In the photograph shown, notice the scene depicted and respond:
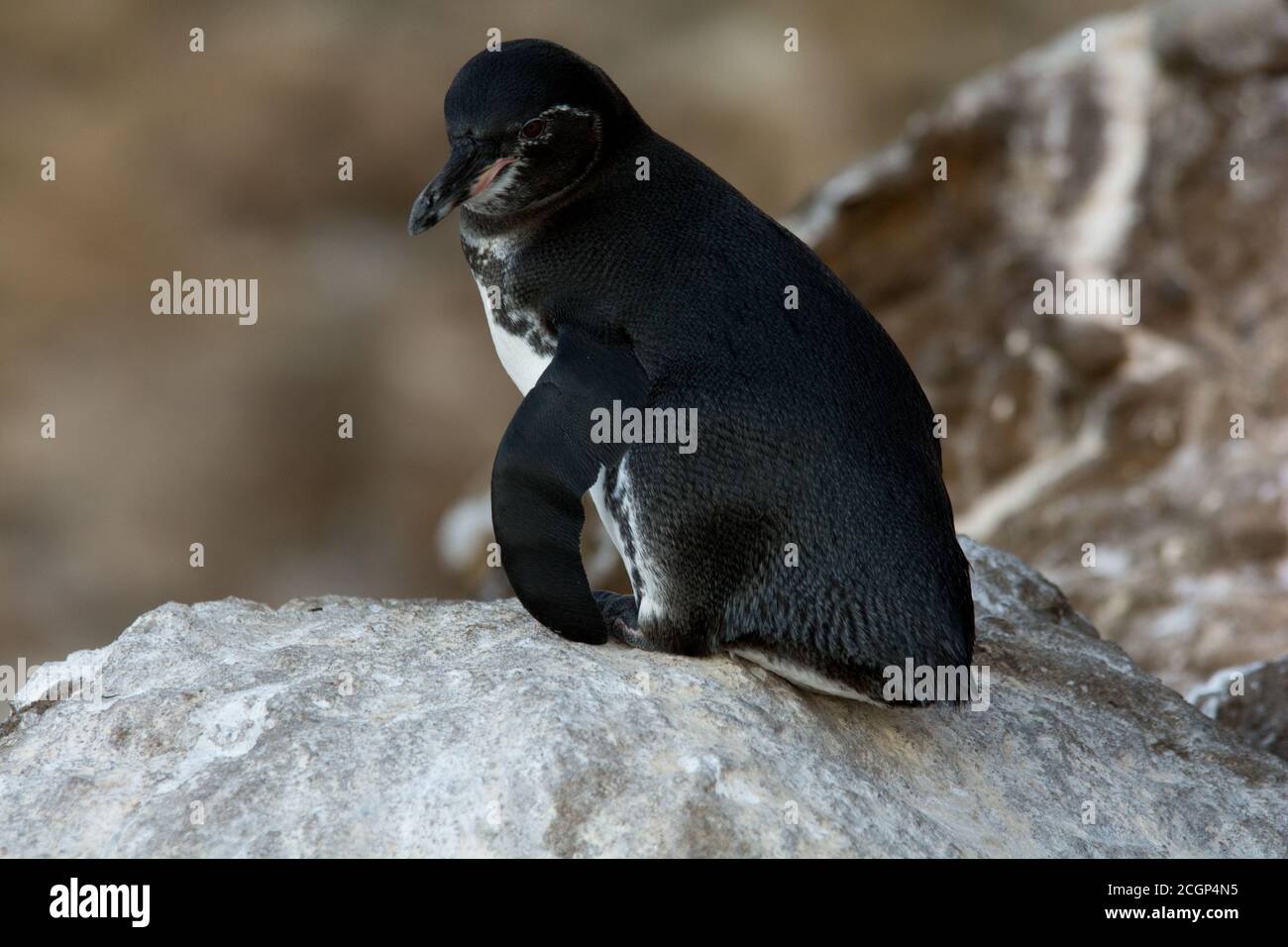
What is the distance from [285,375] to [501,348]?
5.14 metres

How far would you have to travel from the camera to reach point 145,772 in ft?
5.99

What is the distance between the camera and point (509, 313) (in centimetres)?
226

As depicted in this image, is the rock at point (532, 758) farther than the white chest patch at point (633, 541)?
No

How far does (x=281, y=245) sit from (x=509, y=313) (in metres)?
5.36

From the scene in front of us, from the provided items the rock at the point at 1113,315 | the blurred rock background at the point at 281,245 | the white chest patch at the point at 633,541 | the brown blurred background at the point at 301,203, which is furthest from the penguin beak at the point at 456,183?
the brown blurred background at the point at 301,203

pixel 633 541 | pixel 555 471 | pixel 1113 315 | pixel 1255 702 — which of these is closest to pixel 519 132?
pixel 555 471

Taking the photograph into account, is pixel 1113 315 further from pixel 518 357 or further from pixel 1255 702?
pixel 518 357

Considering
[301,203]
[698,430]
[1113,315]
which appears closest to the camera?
[698,430]

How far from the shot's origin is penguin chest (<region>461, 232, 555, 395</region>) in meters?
2.23

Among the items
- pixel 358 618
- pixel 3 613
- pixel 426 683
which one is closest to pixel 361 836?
pixel 426 683

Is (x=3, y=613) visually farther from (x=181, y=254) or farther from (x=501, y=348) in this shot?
(x=501, y=348)

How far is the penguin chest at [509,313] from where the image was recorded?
2227 mm

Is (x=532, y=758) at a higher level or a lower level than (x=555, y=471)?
lower

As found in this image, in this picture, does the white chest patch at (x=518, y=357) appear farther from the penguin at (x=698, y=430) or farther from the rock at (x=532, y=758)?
the rock at (x=532, y=758)
